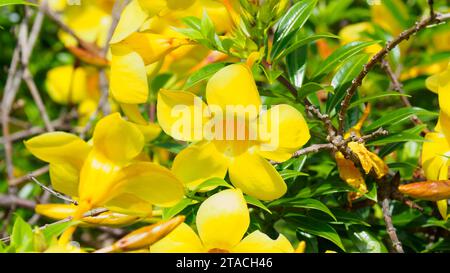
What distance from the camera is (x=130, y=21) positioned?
1.62 meters

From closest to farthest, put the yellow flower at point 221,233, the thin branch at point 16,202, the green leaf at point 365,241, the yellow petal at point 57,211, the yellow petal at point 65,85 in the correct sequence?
the yellow flower at point 221,233 → the yellow petal at point 57,211 → the green leaf at point 365,241 → the thin branch at point 16,202 → the yellow petal at point 65,85

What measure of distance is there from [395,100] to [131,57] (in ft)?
4.35

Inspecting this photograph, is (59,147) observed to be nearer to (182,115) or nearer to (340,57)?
(182,115)

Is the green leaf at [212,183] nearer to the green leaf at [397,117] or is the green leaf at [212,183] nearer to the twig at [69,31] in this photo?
the green leaf at [397,117]

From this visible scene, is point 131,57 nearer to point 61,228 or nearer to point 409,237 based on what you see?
point 61,228

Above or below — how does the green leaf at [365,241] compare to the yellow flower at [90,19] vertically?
below

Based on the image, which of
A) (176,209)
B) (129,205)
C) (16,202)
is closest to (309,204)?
(176,209)

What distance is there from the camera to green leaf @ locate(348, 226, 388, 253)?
1676mm

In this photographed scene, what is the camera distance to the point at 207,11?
174cm

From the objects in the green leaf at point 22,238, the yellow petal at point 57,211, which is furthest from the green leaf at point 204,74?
the green leaf at point 22,238

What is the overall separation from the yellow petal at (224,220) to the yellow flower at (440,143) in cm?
50

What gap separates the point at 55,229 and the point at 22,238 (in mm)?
67

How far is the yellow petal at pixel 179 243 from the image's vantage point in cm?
138
